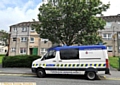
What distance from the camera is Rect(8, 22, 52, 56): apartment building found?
133 ft

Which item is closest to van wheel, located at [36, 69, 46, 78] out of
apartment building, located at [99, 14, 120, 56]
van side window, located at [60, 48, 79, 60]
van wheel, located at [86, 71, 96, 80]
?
van side window, located at [60, 48, 79, 60]

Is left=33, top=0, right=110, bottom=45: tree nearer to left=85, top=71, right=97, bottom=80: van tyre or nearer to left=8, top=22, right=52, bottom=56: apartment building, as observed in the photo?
left=85, top=71, right=97, bottom=80: van tyre

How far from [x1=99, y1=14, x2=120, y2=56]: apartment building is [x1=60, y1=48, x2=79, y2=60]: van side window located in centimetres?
2663

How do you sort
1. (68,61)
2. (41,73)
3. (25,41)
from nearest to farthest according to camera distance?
(68,61) < (41,73) < (25,41)

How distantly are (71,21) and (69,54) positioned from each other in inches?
177

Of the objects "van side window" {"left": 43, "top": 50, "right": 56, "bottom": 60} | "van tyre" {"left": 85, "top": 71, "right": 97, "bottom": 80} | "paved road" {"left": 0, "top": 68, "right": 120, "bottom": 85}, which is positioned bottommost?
"paved road" {"left": 0, "top": 68, "right": 120, "bottom": 85}

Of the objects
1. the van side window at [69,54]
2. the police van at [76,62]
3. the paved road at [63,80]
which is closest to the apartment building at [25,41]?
the police van at [76,62]

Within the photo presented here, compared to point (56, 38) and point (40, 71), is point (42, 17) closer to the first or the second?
point (56, 38)

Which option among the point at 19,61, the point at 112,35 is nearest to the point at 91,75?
the point at 19,61

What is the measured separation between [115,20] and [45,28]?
26.3m

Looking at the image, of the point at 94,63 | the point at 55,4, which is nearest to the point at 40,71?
the point at 94,63

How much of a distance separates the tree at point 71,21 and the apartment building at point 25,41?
23.7 m

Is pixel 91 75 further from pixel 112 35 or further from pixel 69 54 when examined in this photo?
pixel 112 35

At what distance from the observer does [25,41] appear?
139 ft
